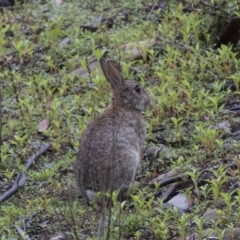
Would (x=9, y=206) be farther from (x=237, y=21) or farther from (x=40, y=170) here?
(x=237, y=21)

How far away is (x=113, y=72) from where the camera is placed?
716cm

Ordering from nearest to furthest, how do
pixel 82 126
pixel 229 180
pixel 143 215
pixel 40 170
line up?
1. pixel 143 215
2. pixel 229 180
3. pixel 40 170
4. pixel 82 126

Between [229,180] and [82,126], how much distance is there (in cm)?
193

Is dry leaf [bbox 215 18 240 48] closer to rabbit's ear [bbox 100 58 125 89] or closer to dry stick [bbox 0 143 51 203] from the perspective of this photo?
rabbit's ear [bbox 100 58 125 89]

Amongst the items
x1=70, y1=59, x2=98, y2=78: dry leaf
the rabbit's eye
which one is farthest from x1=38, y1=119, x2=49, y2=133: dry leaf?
the rabbit's eye

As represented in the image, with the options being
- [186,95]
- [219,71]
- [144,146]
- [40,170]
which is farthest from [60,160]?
[219,71]

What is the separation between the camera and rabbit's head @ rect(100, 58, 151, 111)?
23.4ft

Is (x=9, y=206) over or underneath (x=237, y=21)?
underneath

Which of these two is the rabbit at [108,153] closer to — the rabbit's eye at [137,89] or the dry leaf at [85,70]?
the rabbit's eye at [137,89]

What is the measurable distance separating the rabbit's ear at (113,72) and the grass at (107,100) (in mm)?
545

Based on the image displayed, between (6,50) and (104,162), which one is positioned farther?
(6,50)

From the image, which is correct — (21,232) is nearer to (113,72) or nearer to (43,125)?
(113,72)

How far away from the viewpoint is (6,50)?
983 cm

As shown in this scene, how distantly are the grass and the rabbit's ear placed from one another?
545mm
